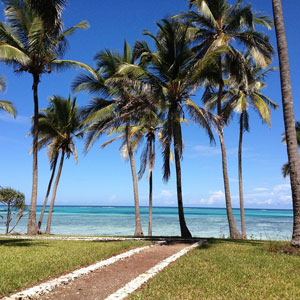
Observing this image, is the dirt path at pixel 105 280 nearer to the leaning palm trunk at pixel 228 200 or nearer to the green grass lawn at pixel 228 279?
the green grass lawn at pixel 228 279

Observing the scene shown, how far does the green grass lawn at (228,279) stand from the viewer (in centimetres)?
472

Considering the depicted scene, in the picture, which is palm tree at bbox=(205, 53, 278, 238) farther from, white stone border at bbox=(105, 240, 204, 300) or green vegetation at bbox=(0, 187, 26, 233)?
green vegetation at bbox=(0, 187, 26, 233)

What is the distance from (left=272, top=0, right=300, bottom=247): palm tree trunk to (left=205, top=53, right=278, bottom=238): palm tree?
3.90 m

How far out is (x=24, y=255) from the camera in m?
8.04

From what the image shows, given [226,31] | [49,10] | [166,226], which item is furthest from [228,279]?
[166,226]

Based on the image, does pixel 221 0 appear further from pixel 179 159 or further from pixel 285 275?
pixel 285 275

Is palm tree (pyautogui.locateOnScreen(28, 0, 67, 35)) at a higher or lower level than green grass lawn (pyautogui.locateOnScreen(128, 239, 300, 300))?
higher

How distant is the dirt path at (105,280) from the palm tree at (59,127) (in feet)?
46.9

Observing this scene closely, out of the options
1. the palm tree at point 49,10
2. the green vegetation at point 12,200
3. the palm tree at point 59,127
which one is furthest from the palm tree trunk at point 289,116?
the green vegetation at point 12,200

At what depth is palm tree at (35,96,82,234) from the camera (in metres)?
21.0

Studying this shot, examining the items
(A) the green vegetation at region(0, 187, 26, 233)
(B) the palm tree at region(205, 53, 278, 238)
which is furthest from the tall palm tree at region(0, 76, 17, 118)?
(B) the palm tree at region(205, 53, 278, 238)

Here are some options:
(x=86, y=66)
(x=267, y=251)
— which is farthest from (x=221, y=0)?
(x=267, y=251)

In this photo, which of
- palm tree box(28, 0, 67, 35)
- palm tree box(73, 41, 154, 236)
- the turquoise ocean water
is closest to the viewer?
palm tree box(28, 0, 67, 35)

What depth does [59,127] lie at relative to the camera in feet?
69.1
